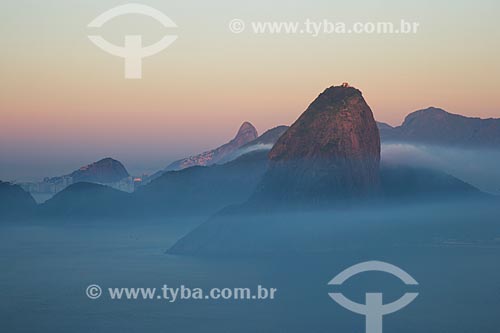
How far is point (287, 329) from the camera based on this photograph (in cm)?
19750

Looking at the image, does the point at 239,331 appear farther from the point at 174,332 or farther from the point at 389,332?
the point at 389,332

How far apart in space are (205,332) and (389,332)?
36207mm

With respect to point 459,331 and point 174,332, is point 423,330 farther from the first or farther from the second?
point 174,332

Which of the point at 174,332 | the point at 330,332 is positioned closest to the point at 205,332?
the point at 174,332

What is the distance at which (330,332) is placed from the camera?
195125mm

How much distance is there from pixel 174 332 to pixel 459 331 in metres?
56.3

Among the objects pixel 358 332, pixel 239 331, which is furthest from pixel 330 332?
pixel 239 331

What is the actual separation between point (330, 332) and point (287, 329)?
28.4ft

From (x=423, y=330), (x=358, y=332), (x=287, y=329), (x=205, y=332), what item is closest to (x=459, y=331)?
(x=423, y=330)

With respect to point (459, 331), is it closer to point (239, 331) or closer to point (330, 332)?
point (330, 332)

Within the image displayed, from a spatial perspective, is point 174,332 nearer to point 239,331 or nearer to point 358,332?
point 239,331

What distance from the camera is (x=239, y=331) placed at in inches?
7810

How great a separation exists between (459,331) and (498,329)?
832 cm

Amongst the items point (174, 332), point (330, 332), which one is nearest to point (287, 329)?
point (330, 332)
